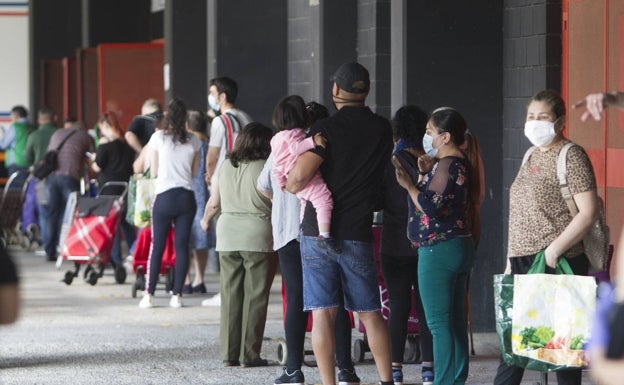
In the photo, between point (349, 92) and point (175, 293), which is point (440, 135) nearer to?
point (349, 92)

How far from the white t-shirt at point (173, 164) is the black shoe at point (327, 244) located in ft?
16.1

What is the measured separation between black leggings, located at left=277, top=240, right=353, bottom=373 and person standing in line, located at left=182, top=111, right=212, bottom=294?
444 centimetres

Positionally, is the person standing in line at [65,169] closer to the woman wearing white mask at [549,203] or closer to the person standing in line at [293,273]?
the person standing in line at [293,273]

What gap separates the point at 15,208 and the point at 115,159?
4.67 meters

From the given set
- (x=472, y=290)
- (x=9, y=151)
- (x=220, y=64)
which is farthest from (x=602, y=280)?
(x=9, y=151)

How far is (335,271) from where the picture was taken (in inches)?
308

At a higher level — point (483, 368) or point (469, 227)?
point (469, 227)

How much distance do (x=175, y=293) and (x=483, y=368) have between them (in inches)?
168

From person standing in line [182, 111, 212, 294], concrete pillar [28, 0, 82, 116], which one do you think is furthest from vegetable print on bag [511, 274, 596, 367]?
concrete pillar [28, 0, 82, 116]

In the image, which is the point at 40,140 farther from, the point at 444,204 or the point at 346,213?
the point at 444,204

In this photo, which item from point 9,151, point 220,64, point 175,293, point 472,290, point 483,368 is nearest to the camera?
point 483,368

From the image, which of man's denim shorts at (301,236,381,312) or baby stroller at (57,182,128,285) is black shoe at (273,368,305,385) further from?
baby stroller at (57,182,128,285)

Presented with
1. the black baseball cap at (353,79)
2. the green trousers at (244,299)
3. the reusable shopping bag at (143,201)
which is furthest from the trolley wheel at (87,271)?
the black baseball cap at (353,79)

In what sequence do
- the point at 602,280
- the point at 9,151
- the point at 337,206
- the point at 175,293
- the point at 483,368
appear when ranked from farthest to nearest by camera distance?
the point at 9,151 < the point at 175,293 < the point at 483,368 < the point at 337,206 < the point at 602,280
